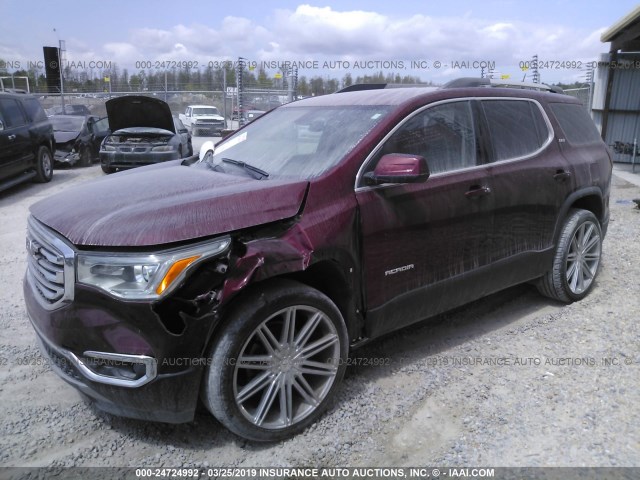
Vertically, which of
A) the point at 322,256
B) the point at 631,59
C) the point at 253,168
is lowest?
the point at 322,256

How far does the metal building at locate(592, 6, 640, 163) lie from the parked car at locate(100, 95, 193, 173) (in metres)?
11.5

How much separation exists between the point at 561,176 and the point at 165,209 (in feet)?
10.7

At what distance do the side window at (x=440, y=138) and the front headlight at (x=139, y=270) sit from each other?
1.32 metres

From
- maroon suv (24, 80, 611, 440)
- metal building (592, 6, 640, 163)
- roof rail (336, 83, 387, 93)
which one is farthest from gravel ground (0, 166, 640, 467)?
metal building (592, 6, 640, 163)

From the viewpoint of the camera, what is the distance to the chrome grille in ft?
8.06

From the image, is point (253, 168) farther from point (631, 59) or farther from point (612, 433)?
point (631, 59)

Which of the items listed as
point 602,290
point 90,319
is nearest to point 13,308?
point 90,319

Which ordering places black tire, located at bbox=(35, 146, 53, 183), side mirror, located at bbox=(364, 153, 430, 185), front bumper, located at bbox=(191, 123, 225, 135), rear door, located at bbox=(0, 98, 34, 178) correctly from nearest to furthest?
side mirror, located at bbox=(364, 153, 430, 185)
rear door, located at bbox=(0, 98, 34, 178)
black tire, located at bbox=(35, 146, 53, 183)
front bumper, located at bbox=(191, 123, 225, 135)

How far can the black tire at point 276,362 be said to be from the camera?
2494 mm

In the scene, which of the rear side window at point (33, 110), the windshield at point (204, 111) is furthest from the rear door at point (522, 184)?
the windshield at point (204, 111)

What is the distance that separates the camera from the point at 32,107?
36.0 ft

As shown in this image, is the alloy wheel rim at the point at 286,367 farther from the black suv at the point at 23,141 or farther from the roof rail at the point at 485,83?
the black suv at the point at 23,141

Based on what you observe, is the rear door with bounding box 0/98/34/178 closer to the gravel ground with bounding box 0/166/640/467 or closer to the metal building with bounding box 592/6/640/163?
A: the gravel ground with bounding box 0/166/640/467

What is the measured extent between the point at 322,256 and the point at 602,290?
3494mm
